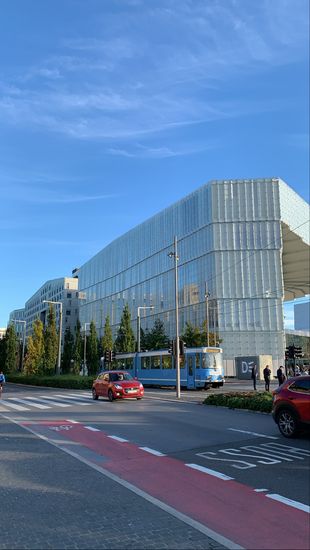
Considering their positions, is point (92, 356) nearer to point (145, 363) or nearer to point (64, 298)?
point (145, 363)

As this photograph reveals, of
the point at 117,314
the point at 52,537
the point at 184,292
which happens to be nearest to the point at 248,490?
the point at 52,537

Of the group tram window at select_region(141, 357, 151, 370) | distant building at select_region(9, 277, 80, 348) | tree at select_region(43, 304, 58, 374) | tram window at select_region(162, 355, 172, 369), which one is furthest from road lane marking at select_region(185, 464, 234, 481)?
distant building at select_region(9, 277, 80, 348)

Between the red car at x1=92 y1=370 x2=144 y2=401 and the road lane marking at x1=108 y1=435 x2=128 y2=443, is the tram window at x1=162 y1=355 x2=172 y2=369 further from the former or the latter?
the road lane marking at x1=108 y1=435 x2=128 y2=443

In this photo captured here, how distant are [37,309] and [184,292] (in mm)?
102961

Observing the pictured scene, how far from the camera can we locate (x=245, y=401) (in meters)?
17.4

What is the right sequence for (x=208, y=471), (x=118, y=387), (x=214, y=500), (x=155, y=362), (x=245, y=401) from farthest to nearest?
(x=155, y=362) < (x=118, y=387) < (x=245, y=401) < (x=208, y=471) < (x=214, y=500)

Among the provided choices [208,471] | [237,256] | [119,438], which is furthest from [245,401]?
[237,256]

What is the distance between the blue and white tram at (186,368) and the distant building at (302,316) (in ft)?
239

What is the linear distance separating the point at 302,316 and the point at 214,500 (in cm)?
10701

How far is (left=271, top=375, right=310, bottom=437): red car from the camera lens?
425 inches

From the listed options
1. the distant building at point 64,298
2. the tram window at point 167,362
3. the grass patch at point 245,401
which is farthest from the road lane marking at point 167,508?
the distant building at point 64,298

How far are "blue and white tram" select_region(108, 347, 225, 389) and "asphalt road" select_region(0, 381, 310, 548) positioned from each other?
56.7ft

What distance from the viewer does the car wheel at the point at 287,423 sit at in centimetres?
1093

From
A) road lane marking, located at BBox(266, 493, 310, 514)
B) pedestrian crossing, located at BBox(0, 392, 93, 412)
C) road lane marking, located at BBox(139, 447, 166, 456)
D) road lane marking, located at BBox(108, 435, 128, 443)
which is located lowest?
pedestrian crossing, located at BBox(0, 392, 93, 412)
